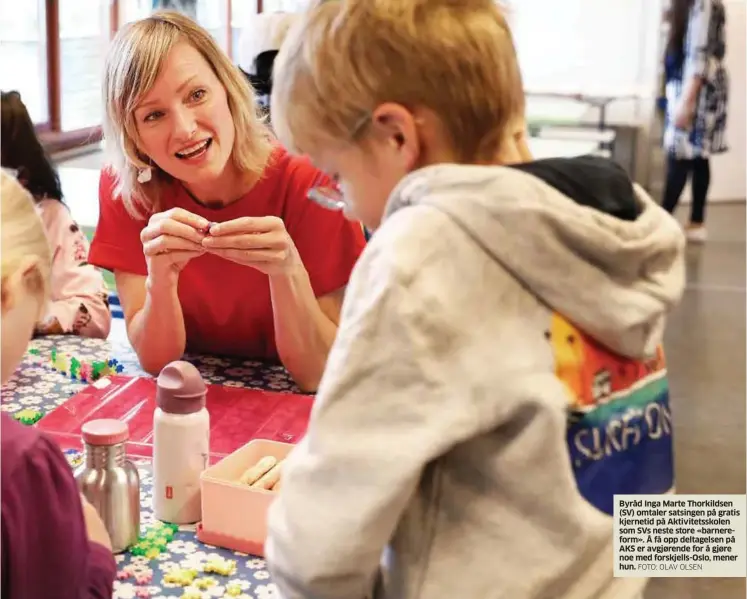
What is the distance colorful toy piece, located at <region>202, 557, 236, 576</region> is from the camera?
2.89 ft

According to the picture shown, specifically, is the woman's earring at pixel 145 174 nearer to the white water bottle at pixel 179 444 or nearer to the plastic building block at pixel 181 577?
the white water bottle at pixel 179 444

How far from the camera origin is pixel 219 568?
34.8 inches

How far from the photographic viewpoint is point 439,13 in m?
0.68

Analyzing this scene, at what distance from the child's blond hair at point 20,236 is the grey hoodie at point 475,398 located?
0.78ft

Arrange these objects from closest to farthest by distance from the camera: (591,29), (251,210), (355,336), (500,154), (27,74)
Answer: (355,336)
(500,154)
(251,210)
(27,74)
(591,29)

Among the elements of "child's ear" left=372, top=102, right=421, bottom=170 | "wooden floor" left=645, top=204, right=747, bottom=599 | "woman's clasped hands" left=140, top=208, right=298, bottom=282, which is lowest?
"wooden floor" left=645, top=204, right=747, bottom=599

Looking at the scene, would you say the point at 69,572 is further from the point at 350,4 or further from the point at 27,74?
the point at 27,74

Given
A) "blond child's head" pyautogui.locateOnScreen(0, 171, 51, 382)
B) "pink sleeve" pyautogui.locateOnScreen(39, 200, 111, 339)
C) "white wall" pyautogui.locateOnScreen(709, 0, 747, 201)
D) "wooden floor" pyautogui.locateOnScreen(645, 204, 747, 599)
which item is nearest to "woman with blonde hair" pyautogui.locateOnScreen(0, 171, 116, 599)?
"blond child's head" pyautogui.locateOnScreen(0, 171, 51, 382)

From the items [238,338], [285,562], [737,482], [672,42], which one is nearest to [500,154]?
[285,562]

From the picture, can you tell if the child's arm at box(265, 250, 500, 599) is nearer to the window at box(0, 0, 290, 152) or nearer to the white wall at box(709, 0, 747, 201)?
the window at box(0, 0, 290, 152)

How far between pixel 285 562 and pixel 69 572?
0.17 meters

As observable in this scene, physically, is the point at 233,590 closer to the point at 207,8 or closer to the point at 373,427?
the point at 373,427

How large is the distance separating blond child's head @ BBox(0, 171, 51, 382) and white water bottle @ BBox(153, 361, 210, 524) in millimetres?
227

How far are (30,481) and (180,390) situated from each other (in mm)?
273
